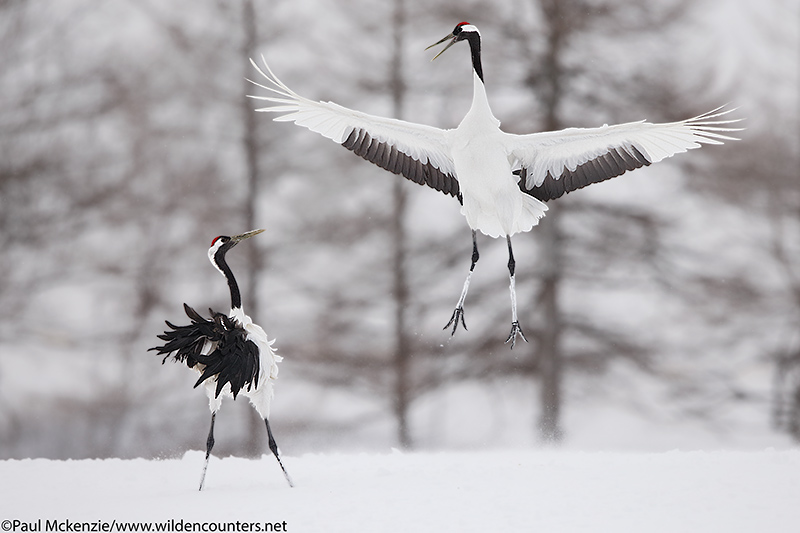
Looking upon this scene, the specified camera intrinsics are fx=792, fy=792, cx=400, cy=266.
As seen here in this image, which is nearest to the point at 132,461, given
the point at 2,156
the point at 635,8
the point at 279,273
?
the point at 279,273

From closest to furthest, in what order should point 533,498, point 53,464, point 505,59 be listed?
1. point 533,498
2. point 53,464
3. point 505,59

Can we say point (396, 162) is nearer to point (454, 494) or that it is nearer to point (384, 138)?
point (384, 138)

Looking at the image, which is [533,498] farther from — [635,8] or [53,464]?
[635,8]

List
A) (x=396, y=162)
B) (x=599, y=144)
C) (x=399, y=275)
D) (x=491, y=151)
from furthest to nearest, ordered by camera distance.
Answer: (x=399, y=275)
(x=396, y=162)
(x=599, y=144)
(x=491, y=151)

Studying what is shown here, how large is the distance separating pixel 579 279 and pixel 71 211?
7.26 meters

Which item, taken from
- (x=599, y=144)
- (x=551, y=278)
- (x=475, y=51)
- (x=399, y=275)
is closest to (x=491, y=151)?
(x=475, y=51)

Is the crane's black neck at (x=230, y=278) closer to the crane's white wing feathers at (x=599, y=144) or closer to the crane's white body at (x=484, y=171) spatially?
the crane's white body at (x=484, y=171)

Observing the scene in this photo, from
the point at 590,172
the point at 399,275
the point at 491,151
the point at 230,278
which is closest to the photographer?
the point at 491,151

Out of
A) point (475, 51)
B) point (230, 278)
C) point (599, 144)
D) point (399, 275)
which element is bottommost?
point (230, 278)

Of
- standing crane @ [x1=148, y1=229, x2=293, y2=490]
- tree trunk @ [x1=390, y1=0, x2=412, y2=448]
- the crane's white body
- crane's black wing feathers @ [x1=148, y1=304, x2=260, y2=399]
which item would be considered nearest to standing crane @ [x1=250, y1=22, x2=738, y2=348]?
the crane's white body

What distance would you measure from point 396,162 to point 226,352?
1630mm

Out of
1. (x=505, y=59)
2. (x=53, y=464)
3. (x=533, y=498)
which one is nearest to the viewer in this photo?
(x=533, y=498)

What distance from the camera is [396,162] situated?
197 inches

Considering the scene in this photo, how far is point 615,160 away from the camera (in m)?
4.72
